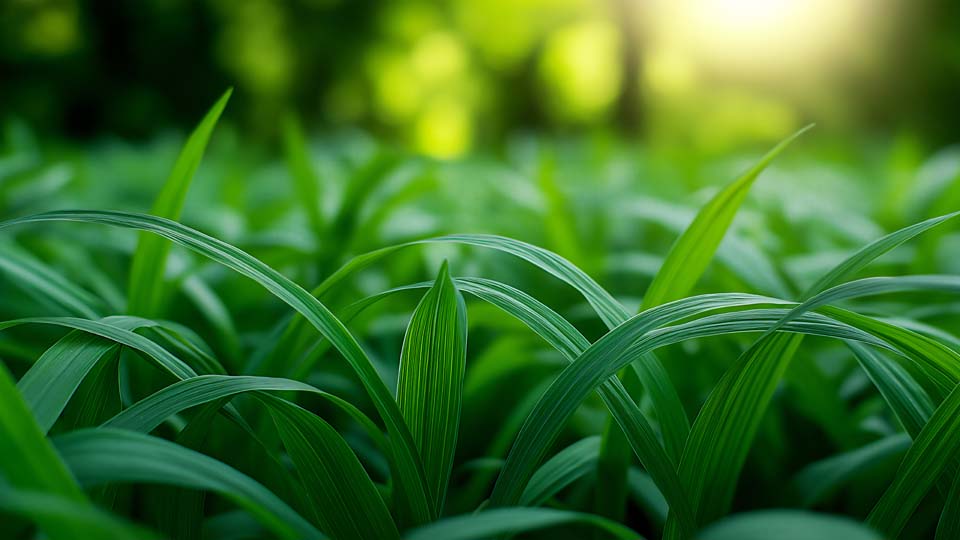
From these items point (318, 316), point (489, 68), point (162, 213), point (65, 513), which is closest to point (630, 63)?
point (489, 68)

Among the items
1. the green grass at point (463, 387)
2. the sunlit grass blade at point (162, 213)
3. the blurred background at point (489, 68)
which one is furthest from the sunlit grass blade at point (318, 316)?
the blurred background at point (489, 68)

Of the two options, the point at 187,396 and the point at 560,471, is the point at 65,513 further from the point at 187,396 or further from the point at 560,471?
the point at 560,471

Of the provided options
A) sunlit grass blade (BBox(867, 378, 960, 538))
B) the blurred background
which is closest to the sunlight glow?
the blurred background

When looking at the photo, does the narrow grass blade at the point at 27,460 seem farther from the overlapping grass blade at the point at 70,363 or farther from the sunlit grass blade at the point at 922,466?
the sunlit grass blade at the point at 922,466

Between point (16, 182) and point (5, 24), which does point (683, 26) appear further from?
point (16, 182)

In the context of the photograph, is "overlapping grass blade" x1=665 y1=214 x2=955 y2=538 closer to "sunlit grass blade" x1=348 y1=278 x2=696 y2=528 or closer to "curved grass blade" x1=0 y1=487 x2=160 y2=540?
"sunlit grass blade" x1=348 y1=278 x2=696 y2=528

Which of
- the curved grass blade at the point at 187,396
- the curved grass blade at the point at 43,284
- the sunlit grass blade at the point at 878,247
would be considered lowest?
the curved grass blade at the point at 187,396

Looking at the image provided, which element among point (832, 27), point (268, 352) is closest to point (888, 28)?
point (832, 27)
